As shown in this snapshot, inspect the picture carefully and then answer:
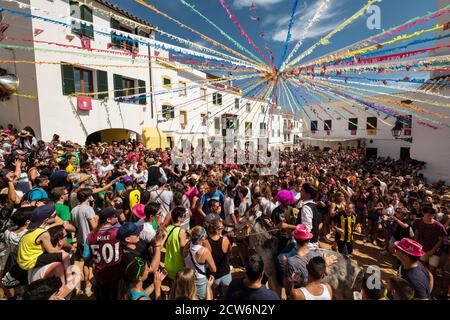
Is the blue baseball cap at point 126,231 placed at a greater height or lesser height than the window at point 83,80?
lesser

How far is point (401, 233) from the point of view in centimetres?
438

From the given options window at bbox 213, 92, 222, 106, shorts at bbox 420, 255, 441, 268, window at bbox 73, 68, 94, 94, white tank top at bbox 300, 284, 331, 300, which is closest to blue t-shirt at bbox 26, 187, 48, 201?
white tank top at bbox 300, 284, 331, 300

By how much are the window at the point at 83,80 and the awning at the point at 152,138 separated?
4003 millimetres

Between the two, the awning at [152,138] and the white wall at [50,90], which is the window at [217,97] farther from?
the white wall at [50,90]

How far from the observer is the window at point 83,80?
38.4 feet

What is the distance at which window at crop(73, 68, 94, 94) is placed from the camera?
38.4 ft

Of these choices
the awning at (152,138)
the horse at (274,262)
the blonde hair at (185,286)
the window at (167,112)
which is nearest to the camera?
the blonde hair at (185,286)

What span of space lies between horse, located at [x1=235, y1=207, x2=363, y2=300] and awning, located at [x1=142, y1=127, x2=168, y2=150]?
12.4 m

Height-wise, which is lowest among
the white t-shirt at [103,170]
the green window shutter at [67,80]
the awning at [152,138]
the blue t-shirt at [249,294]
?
the blue t-shirt at [249,294]

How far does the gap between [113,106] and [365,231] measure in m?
13.9

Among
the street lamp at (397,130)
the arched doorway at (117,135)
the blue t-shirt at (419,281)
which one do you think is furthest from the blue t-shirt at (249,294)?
the street lamp at (397,130)
